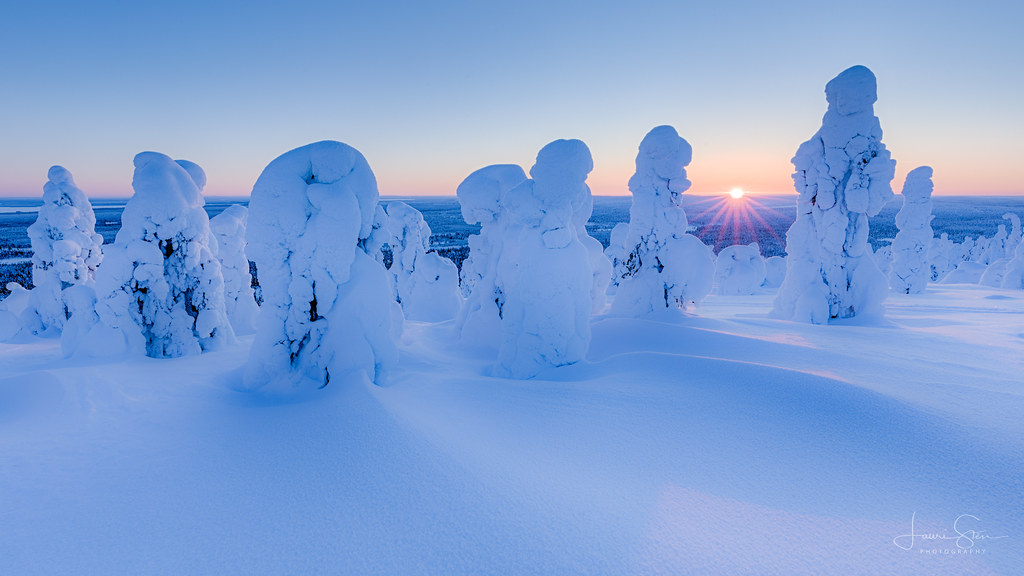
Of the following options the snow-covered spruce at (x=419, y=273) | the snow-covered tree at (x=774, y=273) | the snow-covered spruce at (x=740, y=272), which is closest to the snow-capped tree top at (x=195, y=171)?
the snow-covered spruce at (x=419, y=273)

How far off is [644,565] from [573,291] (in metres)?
5.97

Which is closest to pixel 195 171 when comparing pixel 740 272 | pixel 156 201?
pixel 156 201

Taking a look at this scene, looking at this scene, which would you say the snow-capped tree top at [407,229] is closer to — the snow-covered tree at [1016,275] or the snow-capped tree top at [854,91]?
the snow-capped tree top at [854,91]

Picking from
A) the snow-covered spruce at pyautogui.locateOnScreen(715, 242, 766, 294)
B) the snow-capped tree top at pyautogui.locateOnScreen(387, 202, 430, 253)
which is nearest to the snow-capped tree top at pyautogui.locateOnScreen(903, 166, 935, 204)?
the snow-covered spruce at pyautogui.locateOnScreen(715, 242, 766, 294)

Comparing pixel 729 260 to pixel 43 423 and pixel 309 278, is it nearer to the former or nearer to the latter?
pixel 309 278

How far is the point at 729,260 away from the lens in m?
29.4

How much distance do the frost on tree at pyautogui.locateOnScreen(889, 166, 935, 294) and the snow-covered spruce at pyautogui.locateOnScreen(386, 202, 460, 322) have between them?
2501 centimetres

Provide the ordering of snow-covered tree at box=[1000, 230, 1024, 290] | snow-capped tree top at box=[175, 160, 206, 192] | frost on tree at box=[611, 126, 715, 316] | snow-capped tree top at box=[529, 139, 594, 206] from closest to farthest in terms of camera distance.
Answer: snow-capped tree top at box=[529, 139, 594, 206] → snow-capped tree top at box=[175, 160, 206, 192] → frost on tree at box=[611, 126, 715, 316] → snow-covered tree at box=[1000, 230, 1024, 290]

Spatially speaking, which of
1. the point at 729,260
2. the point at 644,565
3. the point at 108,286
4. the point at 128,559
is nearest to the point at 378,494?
the point at 128,559

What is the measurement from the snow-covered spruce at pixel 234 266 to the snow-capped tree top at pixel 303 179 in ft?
27.5

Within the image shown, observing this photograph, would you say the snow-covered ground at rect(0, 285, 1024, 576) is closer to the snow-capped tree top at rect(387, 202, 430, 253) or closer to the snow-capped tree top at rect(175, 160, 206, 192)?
the snow-capped tree top at rect(175, 160, 206, 192)

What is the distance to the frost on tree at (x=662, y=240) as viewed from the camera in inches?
513

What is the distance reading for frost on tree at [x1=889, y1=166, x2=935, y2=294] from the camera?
24202 millimetres

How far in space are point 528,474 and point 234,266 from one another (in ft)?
44.3
